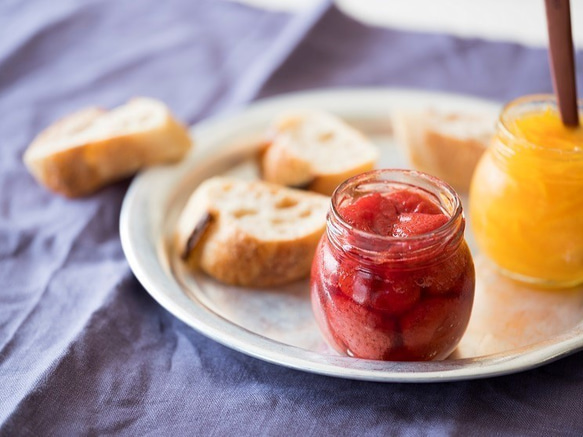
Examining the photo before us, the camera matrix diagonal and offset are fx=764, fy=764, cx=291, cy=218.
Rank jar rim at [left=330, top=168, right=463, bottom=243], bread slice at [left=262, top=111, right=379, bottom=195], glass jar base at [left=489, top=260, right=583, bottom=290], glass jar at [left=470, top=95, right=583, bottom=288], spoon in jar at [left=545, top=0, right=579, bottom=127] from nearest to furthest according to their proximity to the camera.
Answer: jar rim at [left=330, top=168, right=463, bottom=243] < spoon in jar at [left=545, top=0, right=579, bottom=127] < glass jar at [left=470, top=95, right=583, bottom=288] < glass jar base at [left=489, top=260, right=583, bottom=290] < bread slice at [left=262, top=111, right=379, bottom=195]

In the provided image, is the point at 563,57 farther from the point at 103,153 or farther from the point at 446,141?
the point at 103,153

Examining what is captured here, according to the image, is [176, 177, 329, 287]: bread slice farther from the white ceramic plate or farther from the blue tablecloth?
the blue tablecloth

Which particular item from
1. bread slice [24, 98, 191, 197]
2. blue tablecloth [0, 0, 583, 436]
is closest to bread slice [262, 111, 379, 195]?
bread slice [24, 98, 191, 197]

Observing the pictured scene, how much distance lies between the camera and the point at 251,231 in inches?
70.4

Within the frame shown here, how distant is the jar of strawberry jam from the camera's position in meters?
1.37

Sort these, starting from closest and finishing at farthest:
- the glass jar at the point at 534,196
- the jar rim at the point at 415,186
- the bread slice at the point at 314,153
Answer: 1. the jar rim at the point at 415,186
2. the glass jar at the point at 534,196
3. the bread slice at the point at 314,153

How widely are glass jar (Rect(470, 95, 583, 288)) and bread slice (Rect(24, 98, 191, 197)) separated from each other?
883mm

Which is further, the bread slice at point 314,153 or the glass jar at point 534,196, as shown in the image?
the bread slice at point 314,153

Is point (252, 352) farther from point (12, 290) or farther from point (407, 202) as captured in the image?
point (12, 290)

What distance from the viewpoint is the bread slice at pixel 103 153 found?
2107 mm

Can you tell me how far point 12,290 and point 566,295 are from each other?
128cm

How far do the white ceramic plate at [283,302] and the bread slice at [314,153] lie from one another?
0.13 meters

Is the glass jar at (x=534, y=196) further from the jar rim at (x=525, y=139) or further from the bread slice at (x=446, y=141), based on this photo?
the bread slice at (x=446, y=141)

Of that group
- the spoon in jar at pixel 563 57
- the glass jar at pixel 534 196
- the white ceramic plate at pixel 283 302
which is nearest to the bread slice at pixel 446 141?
the white ceramic plate at pixel 283 302
